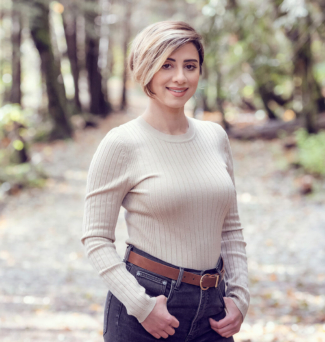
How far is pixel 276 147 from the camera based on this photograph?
48.2 feet

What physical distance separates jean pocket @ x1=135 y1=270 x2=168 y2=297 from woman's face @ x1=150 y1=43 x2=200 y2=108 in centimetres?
78

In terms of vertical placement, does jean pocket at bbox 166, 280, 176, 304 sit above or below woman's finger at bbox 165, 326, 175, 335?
above

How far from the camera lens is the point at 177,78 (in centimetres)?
192

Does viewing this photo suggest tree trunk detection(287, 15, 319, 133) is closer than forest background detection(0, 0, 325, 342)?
No

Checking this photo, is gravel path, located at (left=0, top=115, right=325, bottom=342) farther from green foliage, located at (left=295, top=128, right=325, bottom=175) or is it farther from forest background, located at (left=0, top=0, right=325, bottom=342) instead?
green foliage, located at (left=295, top=128, right=325, bottom=175)

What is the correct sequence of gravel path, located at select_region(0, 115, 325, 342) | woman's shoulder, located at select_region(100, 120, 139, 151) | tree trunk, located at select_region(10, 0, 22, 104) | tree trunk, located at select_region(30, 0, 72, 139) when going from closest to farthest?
woman's shoulder, located at select_region(100, 120, 139, 151) < gravel path, located at select_region(0, 115, 325, 342) < tree trunk, located at select_region(10, 0, 22, 104) < tree trunk, located at select_region(30, 0, 72, 139)

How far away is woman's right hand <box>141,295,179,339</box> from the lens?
5.97ft

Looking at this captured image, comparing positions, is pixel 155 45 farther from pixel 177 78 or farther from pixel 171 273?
pixel 171 273

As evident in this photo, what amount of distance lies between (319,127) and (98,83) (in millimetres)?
12616

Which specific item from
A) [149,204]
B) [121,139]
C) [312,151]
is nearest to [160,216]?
[149,204]

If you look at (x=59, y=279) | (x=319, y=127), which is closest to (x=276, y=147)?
(x=319, y=127)

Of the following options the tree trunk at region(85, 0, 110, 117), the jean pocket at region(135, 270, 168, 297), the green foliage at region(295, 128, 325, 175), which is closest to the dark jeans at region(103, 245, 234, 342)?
the jean pocket at region(135, 270, 168, 297)

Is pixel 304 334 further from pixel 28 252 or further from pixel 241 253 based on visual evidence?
pixel 28 252

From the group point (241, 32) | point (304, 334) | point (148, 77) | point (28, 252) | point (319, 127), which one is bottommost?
point (28, 252)
